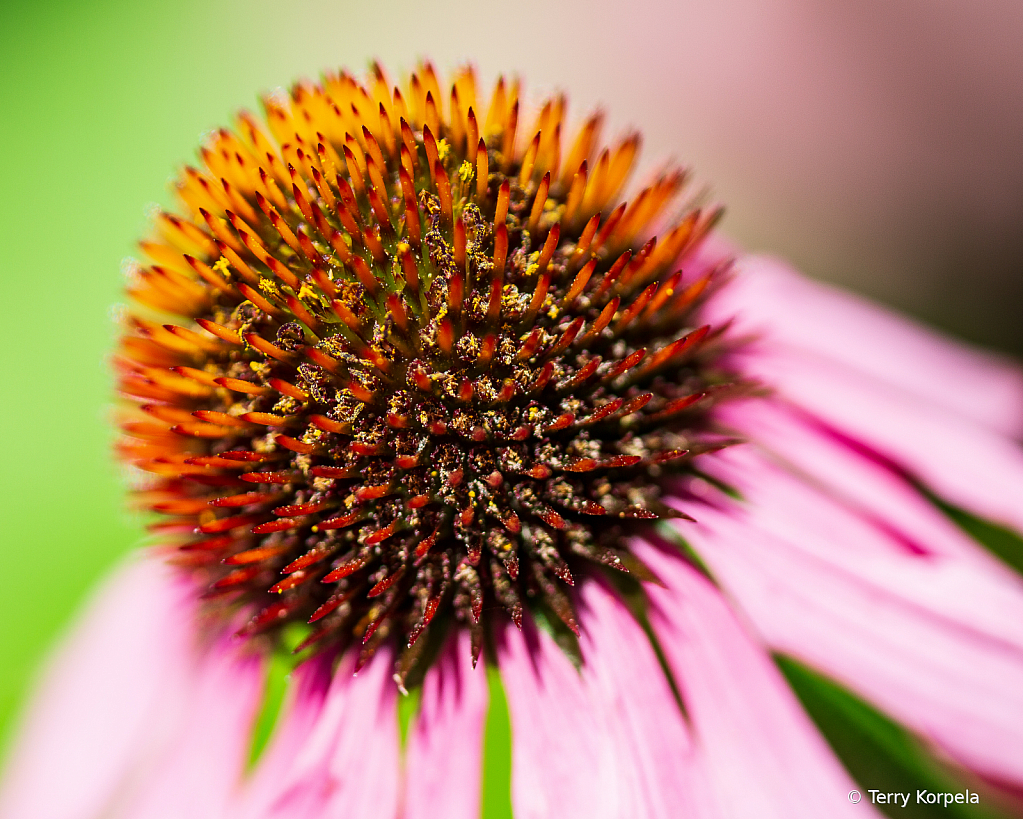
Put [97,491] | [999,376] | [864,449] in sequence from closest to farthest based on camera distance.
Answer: [864,449] < [999,376] < [97,491]

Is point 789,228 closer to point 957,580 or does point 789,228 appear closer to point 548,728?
point 957,580

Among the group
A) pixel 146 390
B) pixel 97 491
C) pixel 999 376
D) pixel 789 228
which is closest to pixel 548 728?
pixel 146 390

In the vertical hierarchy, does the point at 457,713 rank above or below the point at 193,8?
below

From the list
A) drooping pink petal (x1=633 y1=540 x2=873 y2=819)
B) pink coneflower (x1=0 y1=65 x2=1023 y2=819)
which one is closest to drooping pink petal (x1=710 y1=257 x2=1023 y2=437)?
pink coneflower (x1=0 y1=65 x2=1023 y2=819)

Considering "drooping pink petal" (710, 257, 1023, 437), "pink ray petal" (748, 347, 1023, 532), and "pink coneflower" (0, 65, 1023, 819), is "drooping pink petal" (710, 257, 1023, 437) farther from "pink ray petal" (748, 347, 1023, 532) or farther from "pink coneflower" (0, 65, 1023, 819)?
"pink coneflower" (0, 65, 1023, 819)

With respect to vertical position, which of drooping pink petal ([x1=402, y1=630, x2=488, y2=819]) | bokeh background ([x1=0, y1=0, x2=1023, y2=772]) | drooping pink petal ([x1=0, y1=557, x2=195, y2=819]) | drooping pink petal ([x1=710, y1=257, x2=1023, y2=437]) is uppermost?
bokeh background ([x1=0, y1=0, x2=1023, y2=772])

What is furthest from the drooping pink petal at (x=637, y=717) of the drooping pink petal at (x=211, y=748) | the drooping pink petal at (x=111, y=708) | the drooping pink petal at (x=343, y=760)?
the drooping pink petal at (x=111, y=708)
